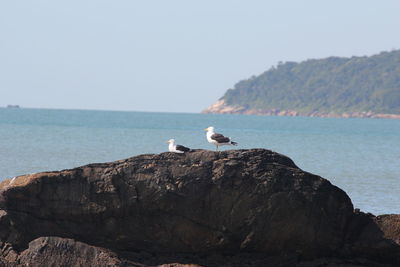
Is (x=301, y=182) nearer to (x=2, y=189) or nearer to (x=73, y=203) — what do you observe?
(x=73, y=203)

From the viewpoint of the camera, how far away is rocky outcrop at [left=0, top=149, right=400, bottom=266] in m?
12.5

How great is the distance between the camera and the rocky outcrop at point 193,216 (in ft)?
40.9

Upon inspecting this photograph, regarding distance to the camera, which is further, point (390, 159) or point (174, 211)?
point (390, 159)

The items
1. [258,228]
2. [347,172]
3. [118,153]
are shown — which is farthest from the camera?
[118,153]

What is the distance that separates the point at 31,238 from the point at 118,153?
99.5ft

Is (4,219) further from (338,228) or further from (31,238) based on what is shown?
(338,228)

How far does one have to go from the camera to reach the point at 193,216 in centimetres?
1261

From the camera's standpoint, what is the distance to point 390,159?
44500 millimetres

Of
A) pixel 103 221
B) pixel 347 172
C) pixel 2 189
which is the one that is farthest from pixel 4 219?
pixel 347 172

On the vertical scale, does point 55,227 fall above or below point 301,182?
below

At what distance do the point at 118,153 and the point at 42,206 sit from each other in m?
30.2

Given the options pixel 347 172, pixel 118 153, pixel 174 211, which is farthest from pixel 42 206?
pixel 118 153

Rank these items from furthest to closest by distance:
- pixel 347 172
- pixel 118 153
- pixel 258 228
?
pixel 118 153, pixel 347 172, pixel 258 228

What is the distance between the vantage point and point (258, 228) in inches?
488
